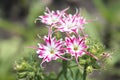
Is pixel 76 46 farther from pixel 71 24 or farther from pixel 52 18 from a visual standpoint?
pixel 52 18

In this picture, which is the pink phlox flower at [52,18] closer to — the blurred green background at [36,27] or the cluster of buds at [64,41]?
the cluster of buds at [64,41]

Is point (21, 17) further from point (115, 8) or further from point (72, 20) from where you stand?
point (72, 20)

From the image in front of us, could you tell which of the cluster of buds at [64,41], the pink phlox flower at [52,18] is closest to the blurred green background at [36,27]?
the pink phlox flower at [52,18]

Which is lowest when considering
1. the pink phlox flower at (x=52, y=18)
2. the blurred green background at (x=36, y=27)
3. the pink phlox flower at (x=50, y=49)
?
the pink phlox flower at (x=50, y=49)

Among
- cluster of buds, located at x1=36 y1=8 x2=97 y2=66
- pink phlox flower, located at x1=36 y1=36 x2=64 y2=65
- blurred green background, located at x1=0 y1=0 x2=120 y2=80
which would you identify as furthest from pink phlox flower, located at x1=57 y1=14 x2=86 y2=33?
blurred green background, located at x1=0 y1=0 x2=120 y2=80

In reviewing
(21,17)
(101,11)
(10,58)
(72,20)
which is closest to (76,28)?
(72,20)

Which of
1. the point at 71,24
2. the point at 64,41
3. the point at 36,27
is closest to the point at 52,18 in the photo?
the point at 71,24
